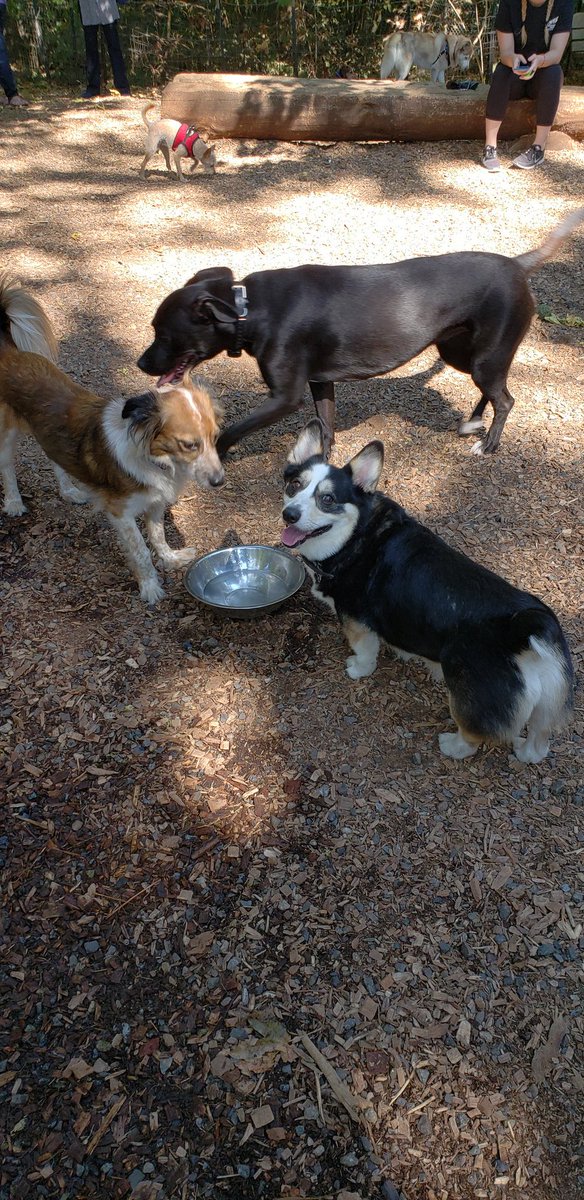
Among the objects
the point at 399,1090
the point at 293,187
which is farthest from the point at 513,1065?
the point at 293,187

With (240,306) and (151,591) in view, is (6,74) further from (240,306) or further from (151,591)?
(151,591)

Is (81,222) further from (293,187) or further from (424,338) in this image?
(424,338)

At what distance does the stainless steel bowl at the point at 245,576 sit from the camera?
3.91 meters

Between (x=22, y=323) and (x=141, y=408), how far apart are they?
1261mm

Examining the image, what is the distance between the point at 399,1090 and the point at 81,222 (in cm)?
891

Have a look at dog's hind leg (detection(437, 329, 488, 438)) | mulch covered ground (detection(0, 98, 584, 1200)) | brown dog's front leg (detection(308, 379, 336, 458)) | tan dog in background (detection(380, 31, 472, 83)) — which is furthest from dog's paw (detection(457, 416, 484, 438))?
tan dog in background (detection(380, 31, 472, 83))

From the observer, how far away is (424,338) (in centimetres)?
449

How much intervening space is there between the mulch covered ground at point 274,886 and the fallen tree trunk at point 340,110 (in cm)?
712

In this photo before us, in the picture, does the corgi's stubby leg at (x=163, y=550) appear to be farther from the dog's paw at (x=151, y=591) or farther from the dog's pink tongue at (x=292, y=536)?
the dog's pink tongue at (x=292, y=536)

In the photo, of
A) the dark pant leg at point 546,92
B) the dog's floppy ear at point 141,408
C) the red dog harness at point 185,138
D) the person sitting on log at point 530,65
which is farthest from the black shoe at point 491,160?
the dog's floppy ear at point 141,408

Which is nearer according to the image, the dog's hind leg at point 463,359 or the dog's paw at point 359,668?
the dog's paw at point 359,668

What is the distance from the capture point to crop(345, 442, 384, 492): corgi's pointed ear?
10.3 ft

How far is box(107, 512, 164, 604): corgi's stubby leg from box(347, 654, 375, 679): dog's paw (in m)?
1.16

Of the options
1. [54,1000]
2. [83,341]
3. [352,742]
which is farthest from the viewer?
[83,341]
